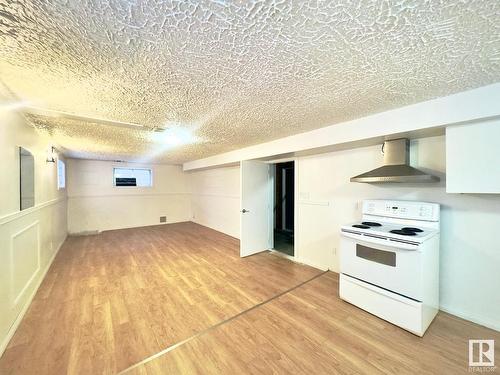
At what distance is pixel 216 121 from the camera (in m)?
2.47

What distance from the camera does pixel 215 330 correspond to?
1.89 meters

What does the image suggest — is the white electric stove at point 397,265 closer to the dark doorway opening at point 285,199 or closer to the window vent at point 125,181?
the dark doorway opening at point 285,199

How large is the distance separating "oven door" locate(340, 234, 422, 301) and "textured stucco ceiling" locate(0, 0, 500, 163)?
1.45 m

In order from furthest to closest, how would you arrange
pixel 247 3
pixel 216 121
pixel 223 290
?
1. pixel 223 290
2. pixel 216 121
3. pixel 247 3

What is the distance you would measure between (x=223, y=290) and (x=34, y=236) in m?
2.57

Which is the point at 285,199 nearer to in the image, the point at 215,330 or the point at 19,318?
the point at 215,330

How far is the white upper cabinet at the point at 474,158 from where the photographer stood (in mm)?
1649

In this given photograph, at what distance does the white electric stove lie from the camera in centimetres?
179

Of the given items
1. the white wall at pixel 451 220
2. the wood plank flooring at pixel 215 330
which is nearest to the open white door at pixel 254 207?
the wood plank flooring at pixel 215 330

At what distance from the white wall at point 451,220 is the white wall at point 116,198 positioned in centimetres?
588

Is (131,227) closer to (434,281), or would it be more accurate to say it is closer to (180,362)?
(180,362)

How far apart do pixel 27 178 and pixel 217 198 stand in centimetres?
419

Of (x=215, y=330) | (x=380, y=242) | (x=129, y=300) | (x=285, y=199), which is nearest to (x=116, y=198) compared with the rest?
(x=129, y=300)

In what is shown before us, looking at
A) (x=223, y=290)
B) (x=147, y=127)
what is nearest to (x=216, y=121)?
(x=147, y=127)
